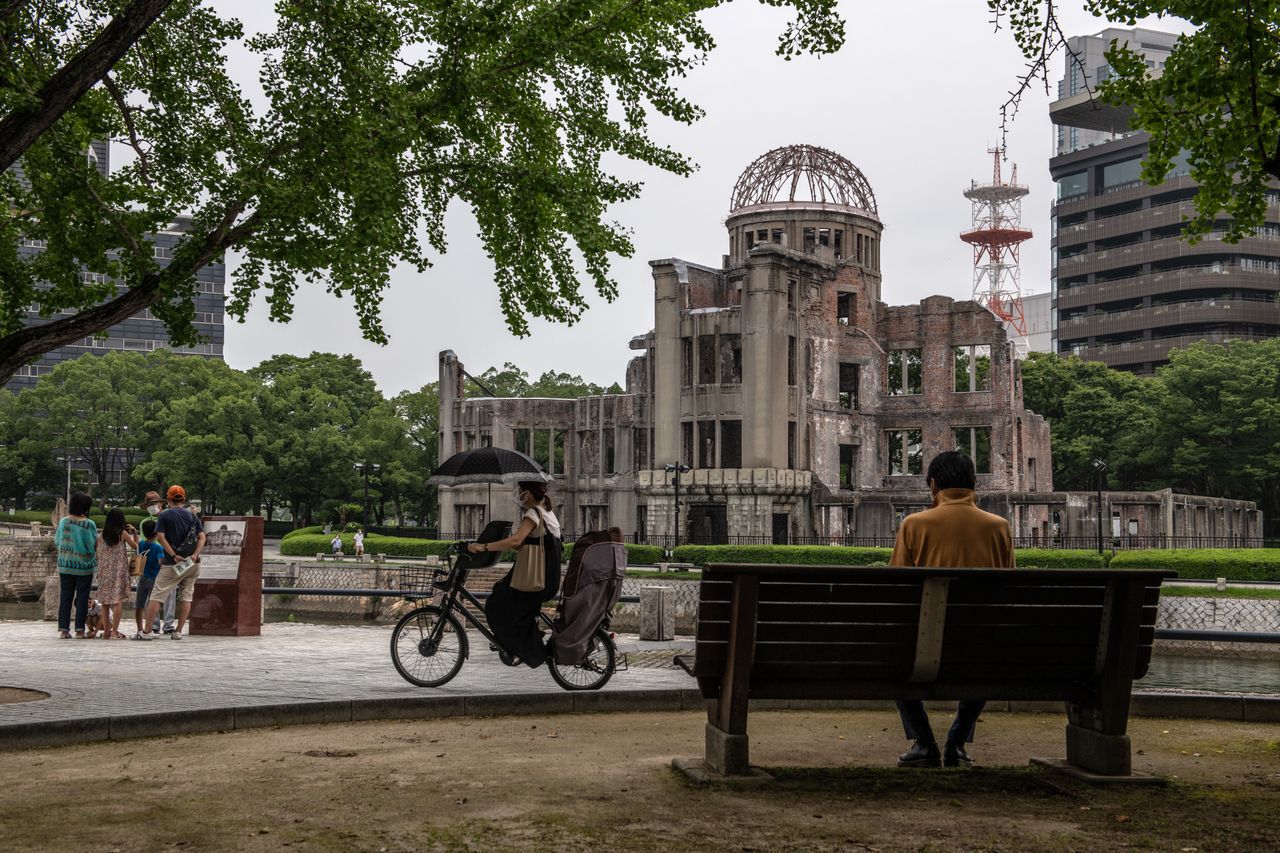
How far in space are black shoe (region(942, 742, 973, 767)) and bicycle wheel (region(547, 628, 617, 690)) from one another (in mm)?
3917

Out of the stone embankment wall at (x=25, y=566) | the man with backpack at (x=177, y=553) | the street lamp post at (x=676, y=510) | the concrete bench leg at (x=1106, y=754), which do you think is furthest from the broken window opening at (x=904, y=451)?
the concrete bench leg at (x=1106, y=754)

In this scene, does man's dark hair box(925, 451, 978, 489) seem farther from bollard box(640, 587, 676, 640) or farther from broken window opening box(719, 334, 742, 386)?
broken window opening box(719, 334, 742, 386)

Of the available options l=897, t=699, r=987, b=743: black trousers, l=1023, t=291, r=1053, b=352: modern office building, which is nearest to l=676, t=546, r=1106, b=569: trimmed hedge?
l=897, t=699, r=987, b=743: black trousers

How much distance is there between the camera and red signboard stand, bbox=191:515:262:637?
1655cm

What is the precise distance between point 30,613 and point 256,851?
123ft

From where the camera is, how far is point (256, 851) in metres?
5.25

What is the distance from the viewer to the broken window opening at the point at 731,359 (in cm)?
5472

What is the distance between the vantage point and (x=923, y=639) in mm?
6672

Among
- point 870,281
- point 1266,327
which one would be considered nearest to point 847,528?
point 870,281

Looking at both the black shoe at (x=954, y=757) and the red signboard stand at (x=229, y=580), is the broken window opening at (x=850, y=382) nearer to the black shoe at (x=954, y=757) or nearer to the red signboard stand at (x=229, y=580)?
the red signboard stand at (x=229, y=580)

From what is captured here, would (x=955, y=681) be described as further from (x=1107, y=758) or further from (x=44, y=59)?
(x=44, y=59)

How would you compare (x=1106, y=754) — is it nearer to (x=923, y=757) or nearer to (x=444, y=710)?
(x=923, y=757)

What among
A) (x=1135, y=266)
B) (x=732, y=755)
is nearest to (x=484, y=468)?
(x=732, y=755)

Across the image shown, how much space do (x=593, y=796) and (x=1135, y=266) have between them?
4181 inches
